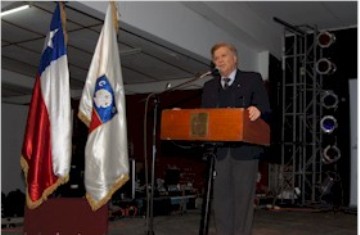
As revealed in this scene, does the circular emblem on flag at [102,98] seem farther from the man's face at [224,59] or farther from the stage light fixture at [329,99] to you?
the stage light fixture at [329,99]

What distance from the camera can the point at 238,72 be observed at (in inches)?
98.0

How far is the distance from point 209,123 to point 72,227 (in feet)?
4.87

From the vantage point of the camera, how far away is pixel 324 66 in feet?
23.4

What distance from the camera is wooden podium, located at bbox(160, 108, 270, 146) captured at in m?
2.17

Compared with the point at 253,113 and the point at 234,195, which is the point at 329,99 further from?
the point at 253,113

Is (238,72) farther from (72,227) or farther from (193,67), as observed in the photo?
(193,67)

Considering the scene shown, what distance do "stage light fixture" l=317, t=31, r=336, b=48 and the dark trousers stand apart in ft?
17.0

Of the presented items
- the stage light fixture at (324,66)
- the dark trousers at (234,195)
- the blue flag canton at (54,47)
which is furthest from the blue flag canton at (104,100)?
the stage light fixture at (324,66)

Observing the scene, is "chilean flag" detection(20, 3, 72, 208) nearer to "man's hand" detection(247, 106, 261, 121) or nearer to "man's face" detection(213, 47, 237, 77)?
"man's face" detection(213, 47, 237, 77)

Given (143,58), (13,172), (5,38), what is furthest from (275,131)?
(13,172)

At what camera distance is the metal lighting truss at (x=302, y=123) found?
700 cm

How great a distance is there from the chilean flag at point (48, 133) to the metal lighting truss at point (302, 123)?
13.9 ft

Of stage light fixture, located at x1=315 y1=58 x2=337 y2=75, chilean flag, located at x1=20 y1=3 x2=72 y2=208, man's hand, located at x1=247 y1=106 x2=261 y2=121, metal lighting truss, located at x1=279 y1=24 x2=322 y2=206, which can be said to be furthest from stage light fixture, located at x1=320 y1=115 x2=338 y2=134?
man's hand, located at x1=247 y1=106 x2=261 y2=121

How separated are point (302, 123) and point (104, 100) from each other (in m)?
4.77
